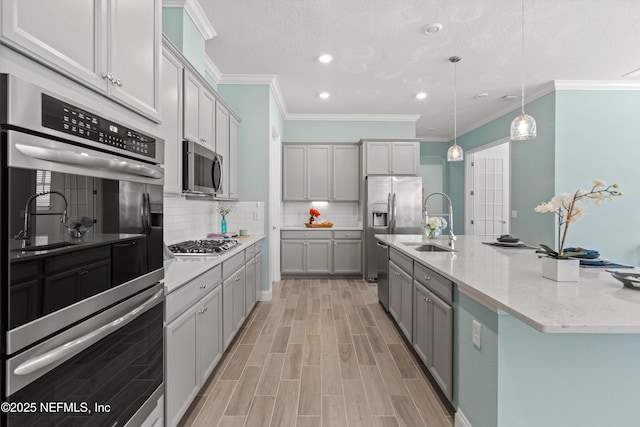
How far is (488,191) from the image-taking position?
7.29m

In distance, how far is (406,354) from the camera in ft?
9.51

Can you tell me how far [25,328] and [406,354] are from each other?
2.72 metres

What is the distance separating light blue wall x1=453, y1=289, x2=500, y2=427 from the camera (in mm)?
1511

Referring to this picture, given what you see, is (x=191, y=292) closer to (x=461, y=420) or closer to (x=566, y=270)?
(x=461, y=420)

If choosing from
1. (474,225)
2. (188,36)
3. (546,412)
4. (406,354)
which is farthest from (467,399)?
(474,225)

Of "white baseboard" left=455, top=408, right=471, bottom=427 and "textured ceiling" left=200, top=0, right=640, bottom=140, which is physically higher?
"textured ceiling" left=200, top=0, right=640, bottom=140

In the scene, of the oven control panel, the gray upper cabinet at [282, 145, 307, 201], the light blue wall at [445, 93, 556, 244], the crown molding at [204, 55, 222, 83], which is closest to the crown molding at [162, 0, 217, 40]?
the crown molding at [204, 55, 222, 83]

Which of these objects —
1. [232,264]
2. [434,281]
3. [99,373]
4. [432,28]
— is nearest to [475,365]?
[434,281]

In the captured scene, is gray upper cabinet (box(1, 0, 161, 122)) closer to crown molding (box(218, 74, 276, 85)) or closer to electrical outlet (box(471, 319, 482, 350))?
electrical outlet (box(471, 319, 482, 350))

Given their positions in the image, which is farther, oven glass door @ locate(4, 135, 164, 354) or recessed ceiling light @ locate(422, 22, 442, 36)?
recessed ceiling light @ locate(422, 22, 442, 36)

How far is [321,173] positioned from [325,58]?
2518mm

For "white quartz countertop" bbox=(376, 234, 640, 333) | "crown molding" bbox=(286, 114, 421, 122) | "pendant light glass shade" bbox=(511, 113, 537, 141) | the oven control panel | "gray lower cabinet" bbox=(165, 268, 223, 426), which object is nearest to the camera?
the oven control panel

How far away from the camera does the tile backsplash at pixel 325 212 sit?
6.48 meters

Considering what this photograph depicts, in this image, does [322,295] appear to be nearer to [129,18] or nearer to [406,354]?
[406,354]
